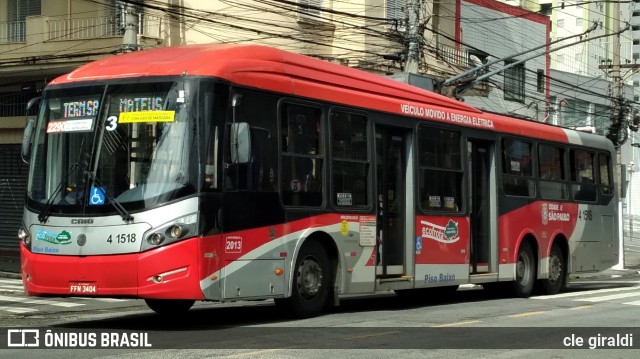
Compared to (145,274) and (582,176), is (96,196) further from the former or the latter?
(582,176)

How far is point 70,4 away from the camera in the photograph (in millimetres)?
28859

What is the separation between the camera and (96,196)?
11.5 m

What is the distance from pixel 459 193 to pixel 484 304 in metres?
1.91

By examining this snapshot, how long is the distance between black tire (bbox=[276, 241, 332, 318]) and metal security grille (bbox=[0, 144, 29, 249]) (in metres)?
19.6

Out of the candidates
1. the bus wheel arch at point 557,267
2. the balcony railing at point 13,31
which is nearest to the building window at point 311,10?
the balcony railing at point 13,31

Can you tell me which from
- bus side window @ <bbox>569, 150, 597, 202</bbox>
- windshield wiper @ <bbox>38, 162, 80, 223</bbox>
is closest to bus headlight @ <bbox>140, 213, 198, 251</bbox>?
windshield wiper @ <bbox>38, 162, 80, 223</bbox>

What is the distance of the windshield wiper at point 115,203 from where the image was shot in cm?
1117

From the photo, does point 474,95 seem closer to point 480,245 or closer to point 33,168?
point 480,245

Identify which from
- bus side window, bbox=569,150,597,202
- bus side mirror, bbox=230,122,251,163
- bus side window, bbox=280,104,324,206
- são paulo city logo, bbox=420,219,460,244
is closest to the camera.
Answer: bus side mirror, bbox=230,122,251,163

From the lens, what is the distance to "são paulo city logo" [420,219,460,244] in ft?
50.9

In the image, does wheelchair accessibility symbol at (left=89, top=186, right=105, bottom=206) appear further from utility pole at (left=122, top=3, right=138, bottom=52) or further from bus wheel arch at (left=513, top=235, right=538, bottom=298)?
utility pole at (left=122, top=3, right=138, bottom=52)

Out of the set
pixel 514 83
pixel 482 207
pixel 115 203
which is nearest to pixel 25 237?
pixel 115 203

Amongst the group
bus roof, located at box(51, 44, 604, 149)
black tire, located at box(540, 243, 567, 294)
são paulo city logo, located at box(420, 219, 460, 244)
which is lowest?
black tire, located at box(540, 243, 567, 294)

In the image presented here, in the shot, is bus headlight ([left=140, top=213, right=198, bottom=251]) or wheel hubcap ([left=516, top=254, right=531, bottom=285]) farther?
wheel hubcap ([left=516, top=254, right=531, bottom=285])
